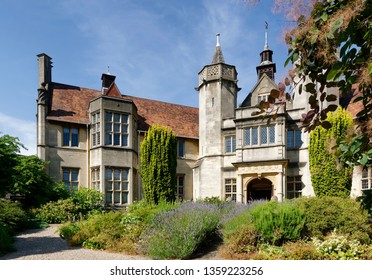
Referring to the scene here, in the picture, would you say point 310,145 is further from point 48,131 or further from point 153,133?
point 48,131

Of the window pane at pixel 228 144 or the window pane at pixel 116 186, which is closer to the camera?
the window pane at pixel 116 186

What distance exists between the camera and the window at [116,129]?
61.2 feet

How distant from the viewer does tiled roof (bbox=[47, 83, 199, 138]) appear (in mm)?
19391

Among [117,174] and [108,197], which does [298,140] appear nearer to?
[117,174]

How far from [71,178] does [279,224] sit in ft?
47.3

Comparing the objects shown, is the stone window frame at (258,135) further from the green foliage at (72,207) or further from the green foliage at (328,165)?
the green foliage at (72,207)

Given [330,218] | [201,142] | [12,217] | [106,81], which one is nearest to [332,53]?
[330,218]

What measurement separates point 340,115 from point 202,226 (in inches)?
403

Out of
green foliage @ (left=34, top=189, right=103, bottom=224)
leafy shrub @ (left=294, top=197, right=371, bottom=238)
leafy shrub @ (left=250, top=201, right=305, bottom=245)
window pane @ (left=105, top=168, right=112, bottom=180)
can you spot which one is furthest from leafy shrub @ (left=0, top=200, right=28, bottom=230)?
leafy shrub @ (left=294, top=197, right=371, bottom=238)

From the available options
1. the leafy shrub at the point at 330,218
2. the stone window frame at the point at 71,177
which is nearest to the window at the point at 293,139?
the leafy shrub at the point at 330,218

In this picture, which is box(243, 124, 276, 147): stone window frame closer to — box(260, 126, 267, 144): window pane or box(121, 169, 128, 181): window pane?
box(260, 126, 267, 144): window pane

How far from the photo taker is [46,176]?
56.3 feet

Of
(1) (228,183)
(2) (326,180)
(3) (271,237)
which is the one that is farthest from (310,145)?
(3) (271,237)

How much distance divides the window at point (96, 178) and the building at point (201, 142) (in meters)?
0.06
